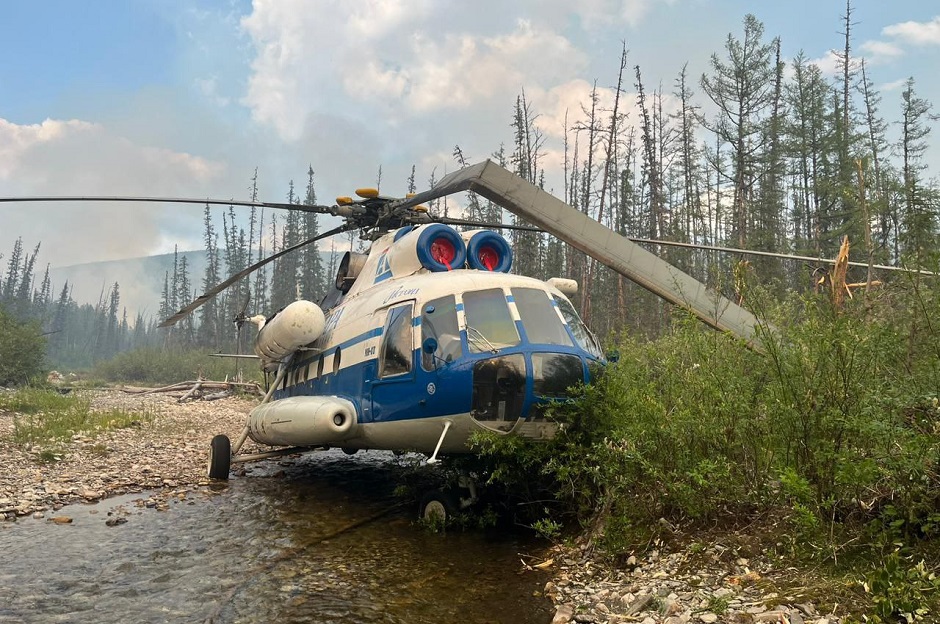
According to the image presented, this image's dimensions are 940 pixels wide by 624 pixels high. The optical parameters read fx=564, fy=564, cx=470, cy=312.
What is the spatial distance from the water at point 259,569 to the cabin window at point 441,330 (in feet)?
6.39

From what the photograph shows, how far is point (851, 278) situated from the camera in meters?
23.0

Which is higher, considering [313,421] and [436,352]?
[436,352]

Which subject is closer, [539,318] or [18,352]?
[539,318]

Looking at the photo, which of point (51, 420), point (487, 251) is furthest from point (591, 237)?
point (51, 420)

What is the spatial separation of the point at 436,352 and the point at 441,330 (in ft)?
0.89

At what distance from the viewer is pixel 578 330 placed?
6777 mm

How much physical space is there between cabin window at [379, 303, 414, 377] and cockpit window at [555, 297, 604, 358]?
5.96 ft

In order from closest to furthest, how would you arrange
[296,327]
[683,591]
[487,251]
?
1. [683,591]
2. [487,251]
3. [296,327]

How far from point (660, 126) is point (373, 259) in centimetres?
2690

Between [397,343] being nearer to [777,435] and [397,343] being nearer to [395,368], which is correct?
[395,368]

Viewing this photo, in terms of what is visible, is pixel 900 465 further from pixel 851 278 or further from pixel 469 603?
pixel 851 278

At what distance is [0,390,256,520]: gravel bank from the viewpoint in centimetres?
764

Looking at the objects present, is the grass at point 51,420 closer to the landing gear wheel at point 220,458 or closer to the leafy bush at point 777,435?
the landing gear wheel at point 220,458

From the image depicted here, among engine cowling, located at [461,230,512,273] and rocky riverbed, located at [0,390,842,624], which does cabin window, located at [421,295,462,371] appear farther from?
rocky riverbed, located at [0,390,842,624]
